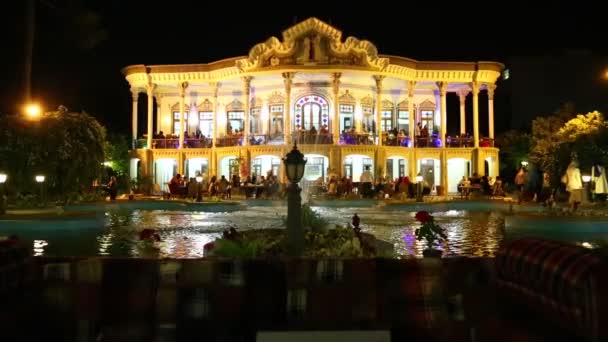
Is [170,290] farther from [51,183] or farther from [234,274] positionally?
[51,183]

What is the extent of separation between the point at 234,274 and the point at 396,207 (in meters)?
16.9

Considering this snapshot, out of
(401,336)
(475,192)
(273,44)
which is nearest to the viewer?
(401,336)

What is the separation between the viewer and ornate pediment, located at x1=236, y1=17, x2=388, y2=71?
2994 centimetres

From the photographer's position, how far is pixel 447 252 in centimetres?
962

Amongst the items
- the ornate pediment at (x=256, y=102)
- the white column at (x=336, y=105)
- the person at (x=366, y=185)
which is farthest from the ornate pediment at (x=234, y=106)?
the person at (x=366, y=185)

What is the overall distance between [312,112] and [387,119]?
497 cm

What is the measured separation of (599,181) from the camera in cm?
1848

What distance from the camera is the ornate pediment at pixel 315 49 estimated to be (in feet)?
98.2

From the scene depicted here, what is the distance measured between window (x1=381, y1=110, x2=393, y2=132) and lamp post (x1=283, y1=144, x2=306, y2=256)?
2863 centimetres

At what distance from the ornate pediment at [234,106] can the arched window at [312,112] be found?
4.21 metres

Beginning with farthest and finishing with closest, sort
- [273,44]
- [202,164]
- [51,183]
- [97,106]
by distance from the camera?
[97,106]
[202,164]
[273,44]
[51,183]

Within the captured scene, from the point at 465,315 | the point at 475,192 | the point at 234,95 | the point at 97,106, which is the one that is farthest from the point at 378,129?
the point at 465,315

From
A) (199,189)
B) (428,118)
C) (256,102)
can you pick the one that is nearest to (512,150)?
(428,118)

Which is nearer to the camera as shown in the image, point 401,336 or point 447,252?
point 401,336
